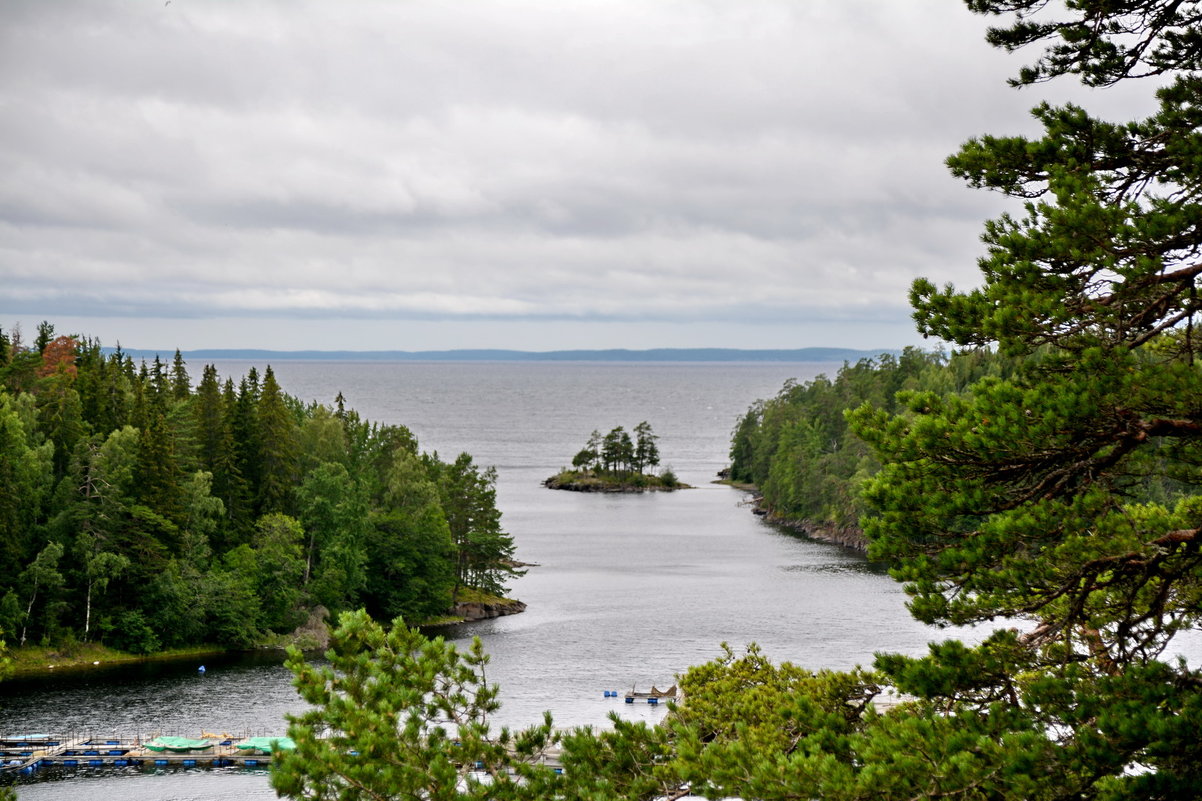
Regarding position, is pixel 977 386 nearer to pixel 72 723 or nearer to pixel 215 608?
pixel 72 723

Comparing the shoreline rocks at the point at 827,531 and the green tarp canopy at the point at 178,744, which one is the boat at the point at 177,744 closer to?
the green tarp canopy at the point at 178,744

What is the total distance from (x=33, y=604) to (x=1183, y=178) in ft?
189

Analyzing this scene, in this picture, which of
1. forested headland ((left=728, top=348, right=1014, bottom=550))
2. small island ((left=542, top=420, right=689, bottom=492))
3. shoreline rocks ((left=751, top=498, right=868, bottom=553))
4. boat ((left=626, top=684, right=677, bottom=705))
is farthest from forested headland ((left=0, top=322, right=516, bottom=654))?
small island ((left=542, top=420, right=689, bottom=492))

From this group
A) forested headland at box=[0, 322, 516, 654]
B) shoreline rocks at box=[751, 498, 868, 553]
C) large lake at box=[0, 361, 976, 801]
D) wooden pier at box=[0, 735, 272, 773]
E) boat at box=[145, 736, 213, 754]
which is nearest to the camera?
wooden pier at box=[0, 735, 272, 773]

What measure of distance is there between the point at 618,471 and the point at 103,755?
108157 millimetres

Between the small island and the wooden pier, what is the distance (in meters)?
99.9

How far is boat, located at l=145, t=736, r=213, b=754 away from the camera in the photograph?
40719 millimetres

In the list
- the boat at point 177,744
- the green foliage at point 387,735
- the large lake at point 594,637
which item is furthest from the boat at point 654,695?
Answer: the green foliage at point 387,735

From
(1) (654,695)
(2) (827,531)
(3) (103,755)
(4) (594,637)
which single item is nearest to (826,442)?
(2) (827,531)

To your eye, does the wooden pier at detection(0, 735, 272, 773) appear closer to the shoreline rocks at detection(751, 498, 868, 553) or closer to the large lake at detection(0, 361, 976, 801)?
the large lake at detection(0, 361, 976, 801)

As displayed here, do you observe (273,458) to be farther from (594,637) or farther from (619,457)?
(619,457)

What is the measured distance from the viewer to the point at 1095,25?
11820 millimetres

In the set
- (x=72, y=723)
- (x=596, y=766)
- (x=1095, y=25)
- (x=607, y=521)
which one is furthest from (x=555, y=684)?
(x=607, y=521)

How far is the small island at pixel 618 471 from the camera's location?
141 metres
